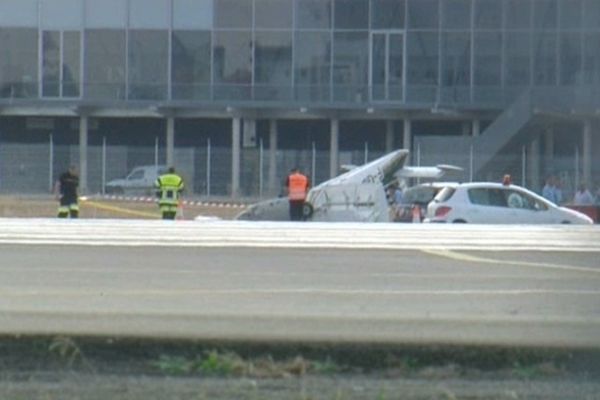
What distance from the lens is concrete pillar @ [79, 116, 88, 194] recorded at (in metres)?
38.4

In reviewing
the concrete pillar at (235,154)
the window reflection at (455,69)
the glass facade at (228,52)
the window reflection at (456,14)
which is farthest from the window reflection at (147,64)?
the window reflection at (456,14)

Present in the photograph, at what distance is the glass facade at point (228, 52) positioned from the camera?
42406 mm

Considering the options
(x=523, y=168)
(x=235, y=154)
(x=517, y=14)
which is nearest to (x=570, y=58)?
(x=517, y=14)

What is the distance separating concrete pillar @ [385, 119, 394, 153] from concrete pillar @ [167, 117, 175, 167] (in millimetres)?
6516

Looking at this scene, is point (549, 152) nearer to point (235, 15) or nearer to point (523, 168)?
point (523, 168)

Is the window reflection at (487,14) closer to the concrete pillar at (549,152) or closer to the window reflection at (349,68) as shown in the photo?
the concrete pillar at (549,152)

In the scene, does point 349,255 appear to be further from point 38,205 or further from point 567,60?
point 38,205

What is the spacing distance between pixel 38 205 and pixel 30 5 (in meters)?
11.3

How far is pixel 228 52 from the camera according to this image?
4347cm

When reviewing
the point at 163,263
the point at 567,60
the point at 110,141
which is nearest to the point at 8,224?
the point at 163,263

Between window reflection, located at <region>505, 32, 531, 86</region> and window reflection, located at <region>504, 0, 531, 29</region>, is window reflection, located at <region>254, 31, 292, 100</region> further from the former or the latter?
window reflection, located at <region>504, 0, 531, 29</region>

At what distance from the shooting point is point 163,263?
17.8 meters

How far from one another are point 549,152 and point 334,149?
22.6ft

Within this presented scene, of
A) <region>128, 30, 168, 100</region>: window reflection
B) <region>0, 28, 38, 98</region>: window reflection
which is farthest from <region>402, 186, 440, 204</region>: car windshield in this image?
<region>0, 28, 38, 98</region>: window reflection
